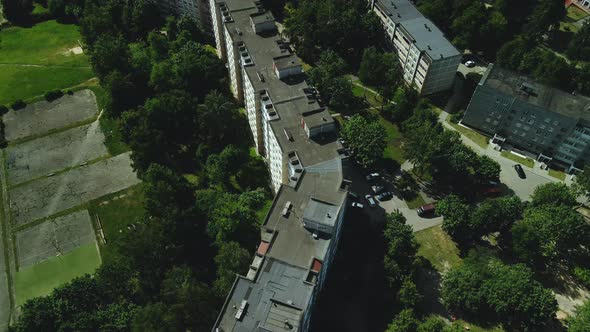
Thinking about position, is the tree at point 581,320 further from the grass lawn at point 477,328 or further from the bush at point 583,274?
the grass lawn at point 477,328

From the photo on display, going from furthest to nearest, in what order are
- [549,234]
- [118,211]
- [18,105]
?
[18,105] < [118,211] < [549,234]

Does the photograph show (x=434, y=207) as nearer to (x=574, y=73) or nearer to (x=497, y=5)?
(x=574, y=73)

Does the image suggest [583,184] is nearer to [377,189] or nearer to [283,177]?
[377,189]

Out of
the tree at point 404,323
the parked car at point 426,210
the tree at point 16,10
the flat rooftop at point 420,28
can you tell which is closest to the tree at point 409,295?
the tree at point 404,323

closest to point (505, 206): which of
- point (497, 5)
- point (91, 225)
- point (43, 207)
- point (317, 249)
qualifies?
point (317, 249)

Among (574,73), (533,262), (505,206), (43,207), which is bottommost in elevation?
(43,207)

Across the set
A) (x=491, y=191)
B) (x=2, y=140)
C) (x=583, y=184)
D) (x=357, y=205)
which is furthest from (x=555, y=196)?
(x=2, y=140)
